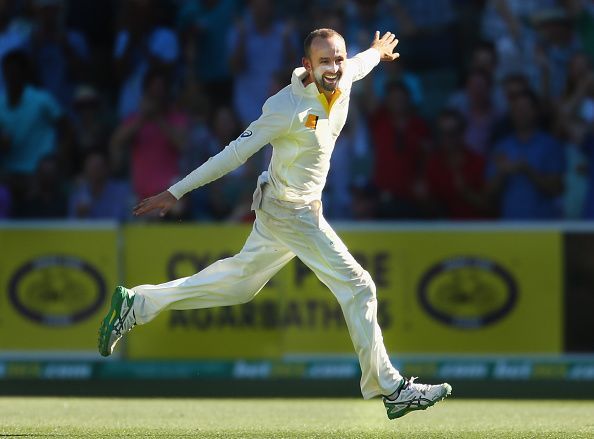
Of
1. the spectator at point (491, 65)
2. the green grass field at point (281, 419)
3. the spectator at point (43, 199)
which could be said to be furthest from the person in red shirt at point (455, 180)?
the spectator at point (43, 199)

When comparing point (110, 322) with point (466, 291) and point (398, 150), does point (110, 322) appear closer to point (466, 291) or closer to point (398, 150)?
point (466, 291)

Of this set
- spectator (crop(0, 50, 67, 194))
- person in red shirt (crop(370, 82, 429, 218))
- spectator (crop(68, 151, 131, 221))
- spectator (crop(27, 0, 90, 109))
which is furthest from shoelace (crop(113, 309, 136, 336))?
spectator (crop(27, 0, 90, 109))

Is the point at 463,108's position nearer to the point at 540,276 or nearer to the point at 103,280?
the point at 540,276

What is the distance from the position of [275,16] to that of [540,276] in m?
4.06

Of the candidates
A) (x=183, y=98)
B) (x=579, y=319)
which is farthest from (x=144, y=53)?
(x=579, y=319)

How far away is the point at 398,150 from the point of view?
1216 centimetres

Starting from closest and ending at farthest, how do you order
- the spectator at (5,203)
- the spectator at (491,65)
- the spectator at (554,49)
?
the spectator at (5,203)
the spectator at (491,65)
the spectator at (554,49)

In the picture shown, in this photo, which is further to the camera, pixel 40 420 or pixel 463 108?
pixel 463 108

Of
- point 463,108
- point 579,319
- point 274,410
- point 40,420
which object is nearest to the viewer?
point 40,420

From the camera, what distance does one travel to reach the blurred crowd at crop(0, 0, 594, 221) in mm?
11984

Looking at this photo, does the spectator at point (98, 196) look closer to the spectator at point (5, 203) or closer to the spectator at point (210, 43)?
the spectator at point (5, 203)

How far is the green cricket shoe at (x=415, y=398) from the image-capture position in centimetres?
696

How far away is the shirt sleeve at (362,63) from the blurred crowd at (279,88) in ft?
14.2

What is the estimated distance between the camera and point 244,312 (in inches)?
441
